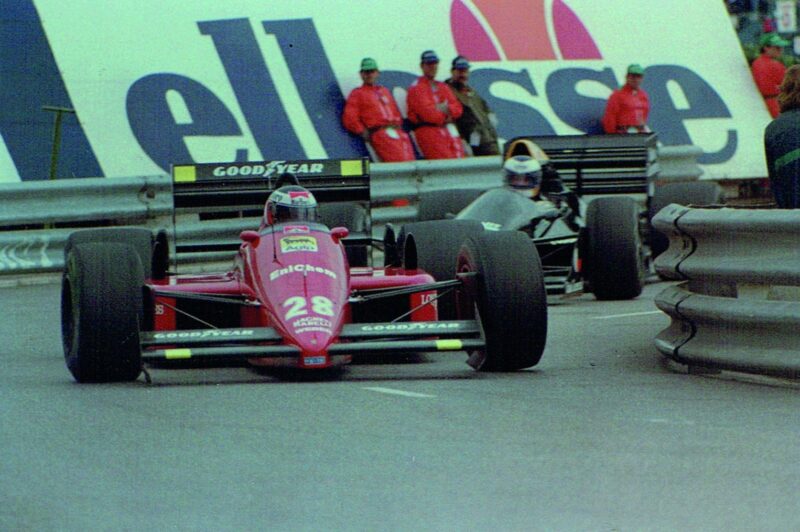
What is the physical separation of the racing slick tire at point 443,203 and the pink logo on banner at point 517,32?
5316 millimetres

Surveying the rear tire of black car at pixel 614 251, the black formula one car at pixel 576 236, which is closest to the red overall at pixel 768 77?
the black formula one car at pixel 576 236

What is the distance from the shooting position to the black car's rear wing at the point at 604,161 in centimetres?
1593

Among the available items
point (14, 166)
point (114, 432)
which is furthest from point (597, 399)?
point (14, 166)

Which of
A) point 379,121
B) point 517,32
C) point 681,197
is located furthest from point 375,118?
point 681,197

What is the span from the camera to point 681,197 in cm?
1509

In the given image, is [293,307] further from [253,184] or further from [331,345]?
[253,184]

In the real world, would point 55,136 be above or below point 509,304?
above

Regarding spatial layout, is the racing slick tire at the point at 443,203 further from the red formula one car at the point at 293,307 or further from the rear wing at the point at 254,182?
the red formula one car at the point at 293,307

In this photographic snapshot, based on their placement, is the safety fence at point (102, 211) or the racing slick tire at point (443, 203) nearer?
the racing slick tire at point (443, 203)

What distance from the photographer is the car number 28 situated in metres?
8.49

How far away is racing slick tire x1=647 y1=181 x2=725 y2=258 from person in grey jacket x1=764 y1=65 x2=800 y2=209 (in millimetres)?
5355

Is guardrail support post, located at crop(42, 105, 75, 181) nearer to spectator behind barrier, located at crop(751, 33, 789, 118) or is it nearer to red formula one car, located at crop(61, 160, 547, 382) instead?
red formula one car, located at crop(61, 160, 547, 382)

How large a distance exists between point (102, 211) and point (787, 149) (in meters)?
8.19

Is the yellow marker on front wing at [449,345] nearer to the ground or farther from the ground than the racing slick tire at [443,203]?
nearer to the ground
